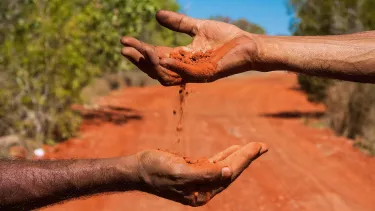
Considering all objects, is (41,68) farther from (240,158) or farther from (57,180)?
(240,158)

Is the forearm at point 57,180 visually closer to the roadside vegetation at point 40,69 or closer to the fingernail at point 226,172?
the fingernail at point 226,172

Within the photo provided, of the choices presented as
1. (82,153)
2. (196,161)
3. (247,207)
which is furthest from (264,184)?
(196,161)

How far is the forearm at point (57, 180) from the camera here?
8.80 ft

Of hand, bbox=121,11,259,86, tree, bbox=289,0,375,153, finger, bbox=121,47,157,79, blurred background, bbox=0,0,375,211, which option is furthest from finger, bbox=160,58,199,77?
tree, bbox=289,0,375,153

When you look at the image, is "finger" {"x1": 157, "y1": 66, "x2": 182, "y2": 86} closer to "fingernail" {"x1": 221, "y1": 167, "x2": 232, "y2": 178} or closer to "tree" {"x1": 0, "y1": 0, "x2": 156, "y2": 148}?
"fingernail" {"x1": 221, "y1": 167, "x2": 232, "y2": 178}

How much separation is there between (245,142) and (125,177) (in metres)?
7.52

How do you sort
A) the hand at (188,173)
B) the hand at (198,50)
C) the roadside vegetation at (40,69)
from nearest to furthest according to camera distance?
the hand at (188,173)
the hand at (198,50)
the roadside vegetation at (40,69)

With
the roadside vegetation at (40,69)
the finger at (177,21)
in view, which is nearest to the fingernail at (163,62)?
the finger at (177,21)

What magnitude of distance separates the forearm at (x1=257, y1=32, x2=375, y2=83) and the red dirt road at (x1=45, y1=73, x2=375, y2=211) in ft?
3.33

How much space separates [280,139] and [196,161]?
27.2 ft

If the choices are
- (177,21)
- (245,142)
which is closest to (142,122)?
(245,142)

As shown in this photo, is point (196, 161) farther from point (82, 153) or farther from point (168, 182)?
point (82, 153)

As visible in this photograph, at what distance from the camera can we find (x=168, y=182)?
2557 millimetres

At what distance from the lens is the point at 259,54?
3.34m
